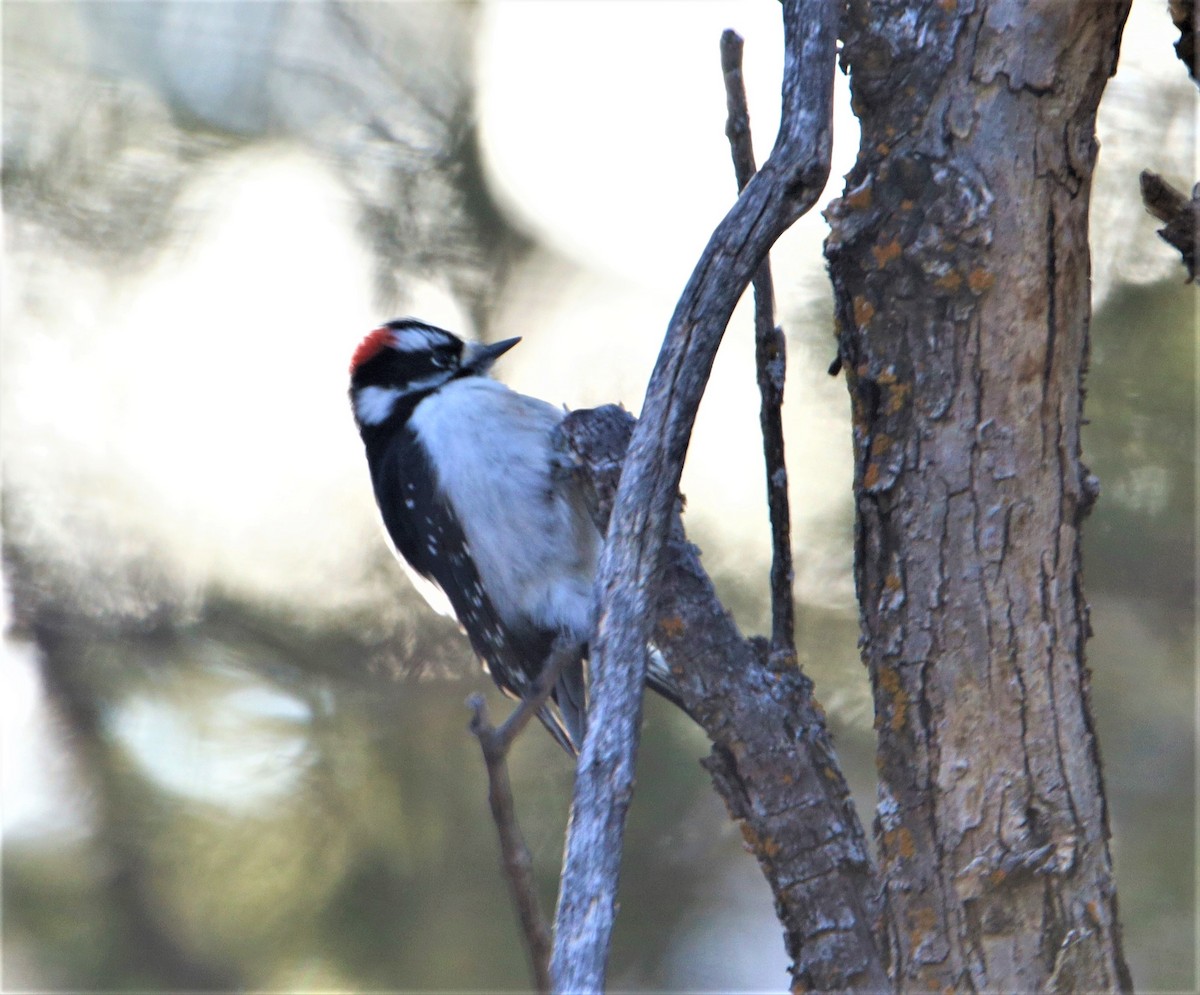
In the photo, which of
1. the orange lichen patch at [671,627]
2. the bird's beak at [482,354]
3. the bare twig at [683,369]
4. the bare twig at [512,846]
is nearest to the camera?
the bare twig at [512,846]

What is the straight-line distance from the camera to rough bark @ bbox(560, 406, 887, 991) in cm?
145

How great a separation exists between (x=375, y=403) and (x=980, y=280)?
1968mm

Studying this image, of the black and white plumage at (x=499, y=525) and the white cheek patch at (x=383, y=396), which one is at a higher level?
the white cheek patch at (x=383, y=396)

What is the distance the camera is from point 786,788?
1.49 m

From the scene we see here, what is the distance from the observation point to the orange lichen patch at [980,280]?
126cm

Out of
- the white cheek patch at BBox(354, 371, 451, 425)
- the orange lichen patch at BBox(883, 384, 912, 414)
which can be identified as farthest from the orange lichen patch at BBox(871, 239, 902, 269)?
the white cheek patch at BBox(354, 371, 451, 425)

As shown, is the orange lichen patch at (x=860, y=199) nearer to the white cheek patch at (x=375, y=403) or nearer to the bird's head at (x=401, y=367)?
the bird's head at (x=401, y=367)

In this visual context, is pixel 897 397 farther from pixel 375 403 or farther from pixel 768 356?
pixel 375 403

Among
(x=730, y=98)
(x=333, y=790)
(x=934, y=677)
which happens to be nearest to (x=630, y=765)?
(x=934, y=677)

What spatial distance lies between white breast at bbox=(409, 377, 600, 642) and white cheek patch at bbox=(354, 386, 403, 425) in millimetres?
285

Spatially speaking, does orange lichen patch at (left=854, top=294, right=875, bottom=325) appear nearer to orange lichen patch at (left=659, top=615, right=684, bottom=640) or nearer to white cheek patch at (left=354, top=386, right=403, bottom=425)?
orange lichen patch at (left=659, top=615, right=684, bottom=640)

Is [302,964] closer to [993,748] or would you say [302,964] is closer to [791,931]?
[791,931]

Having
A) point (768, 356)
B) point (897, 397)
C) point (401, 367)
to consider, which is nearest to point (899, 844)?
point (897, 397)

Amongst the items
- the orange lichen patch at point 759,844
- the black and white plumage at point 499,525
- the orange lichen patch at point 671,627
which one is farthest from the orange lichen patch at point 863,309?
the black and white plumage at point 499,525
